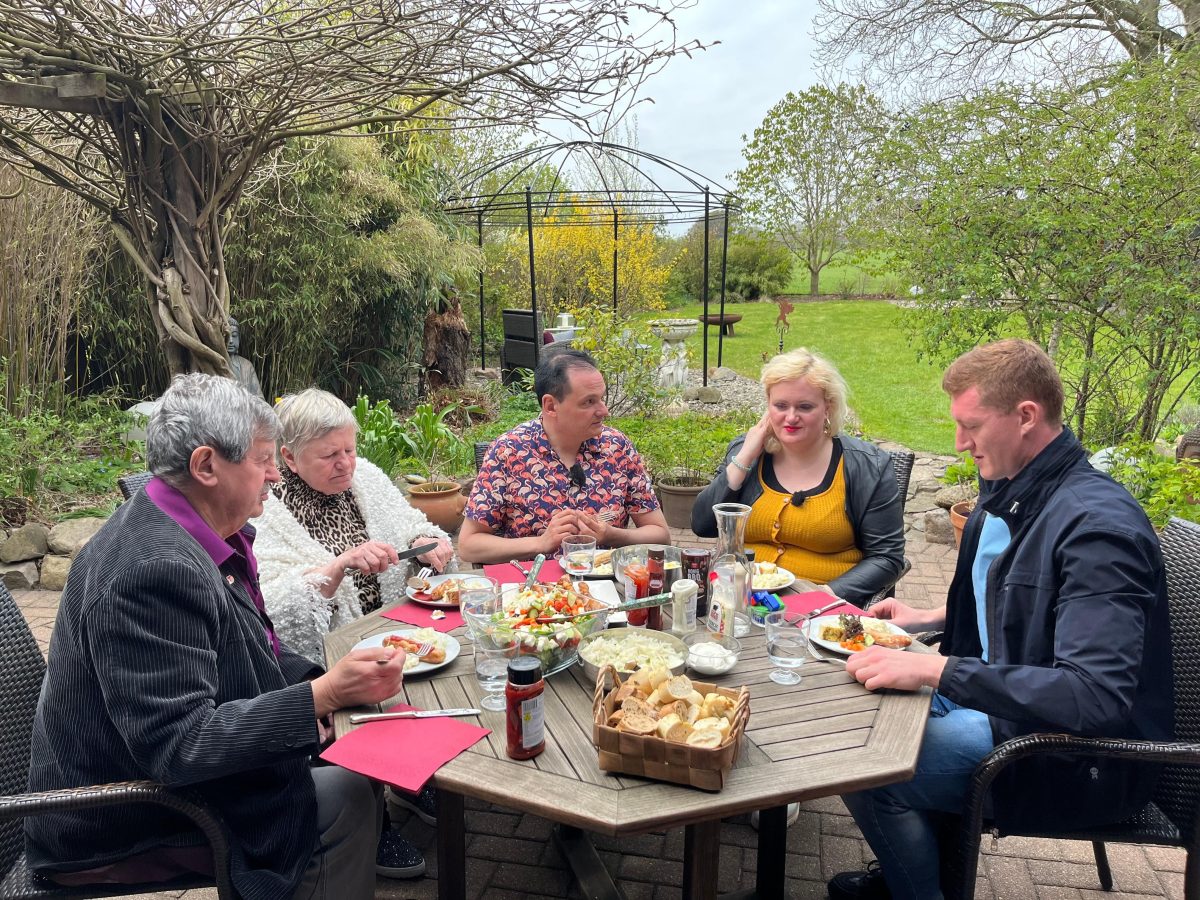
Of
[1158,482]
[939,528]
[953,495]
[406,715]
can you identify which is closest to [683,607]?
[406,715]

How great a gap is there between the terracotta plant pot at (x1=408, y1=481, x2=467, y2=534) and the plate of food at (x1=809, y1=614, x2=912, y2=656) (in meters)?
3.17

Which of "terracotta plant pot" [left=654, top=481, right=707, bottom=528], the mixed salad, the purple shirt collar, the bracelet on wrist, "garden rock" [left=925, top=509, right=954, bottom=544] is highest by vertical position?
the purple shirt collar

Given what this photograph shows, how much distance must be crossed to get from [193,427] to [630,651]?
106 cm

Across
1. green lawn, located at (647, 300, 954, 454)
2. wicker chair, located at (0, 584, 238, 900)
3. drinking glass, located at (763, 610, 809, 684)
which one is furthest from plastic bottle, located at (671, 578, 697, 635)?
green lawn, located at (647, 300, 954, 454)

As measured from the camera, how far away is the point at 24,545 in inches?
189

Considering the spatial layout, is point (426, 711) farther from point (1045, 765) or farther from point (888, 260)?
point (888, 260)

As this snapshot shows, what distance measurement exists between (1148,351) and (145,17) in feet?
19.8

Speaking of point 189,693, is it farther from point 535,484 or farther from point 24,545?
point 24,545

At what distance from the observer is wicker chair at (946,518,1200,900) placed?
5.43 ft

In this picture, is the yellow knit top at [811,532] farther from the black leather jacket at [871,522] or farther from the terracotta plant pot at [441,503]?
the terracotta plant pot at [441,503]

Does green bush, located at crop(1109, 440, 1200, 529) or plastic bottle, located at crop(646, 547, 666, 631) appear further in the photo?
green bush, located at crop(1109, 440, 1200, 529)

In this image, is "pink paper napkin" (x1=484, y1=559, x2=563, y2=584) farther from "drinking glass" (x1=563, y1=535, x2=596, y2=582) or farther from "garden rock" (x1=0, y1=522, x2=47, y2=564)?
"garden rock" (x1=0, y1=522, x2=47, y2=564)

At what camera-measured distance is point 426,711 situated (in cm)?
172

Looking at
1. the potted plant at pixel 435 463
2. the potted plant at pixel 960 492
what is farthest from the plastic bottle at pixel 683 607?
the potted plant at pixel 435 463
